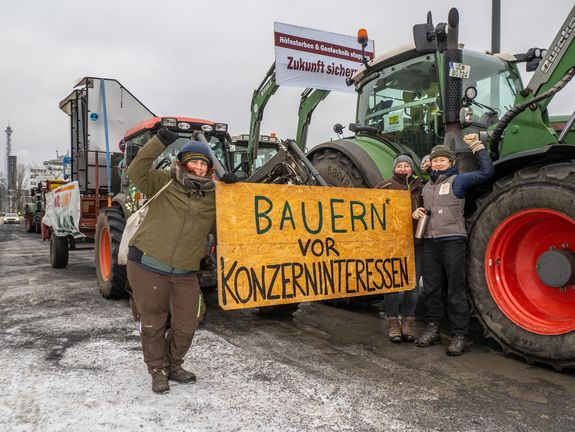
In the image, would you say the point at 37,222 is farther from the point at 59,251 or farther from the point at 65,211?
the point at 65,211

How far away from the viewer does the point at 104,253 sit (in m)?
6.73

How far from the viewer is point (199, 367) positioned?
357 cm

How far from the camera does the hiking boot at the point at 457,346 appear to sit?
3828mm

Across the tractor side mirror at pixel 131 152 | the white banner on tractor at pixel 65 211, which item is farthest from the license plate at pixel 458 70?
the white banner on tractor at pixel 65 211

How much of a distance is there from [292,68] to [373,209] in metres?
5.32

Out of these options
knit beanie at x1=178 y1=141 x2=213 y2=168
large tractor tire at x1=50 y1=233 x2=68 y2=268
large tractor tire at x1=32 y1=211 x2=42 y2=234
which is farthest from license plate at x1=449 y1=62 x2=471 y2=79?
large tractor tire at x1=32 y1=211 x2=42 y2=234

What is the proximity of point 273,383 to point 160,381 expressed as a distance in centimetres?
75

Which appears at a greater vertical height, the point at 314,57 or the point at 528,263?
the point at 314,57

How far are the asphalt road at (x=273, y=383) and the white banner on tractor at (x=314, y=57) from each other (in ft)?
17.4

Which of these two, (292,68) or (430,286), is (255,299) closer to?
(430,286)

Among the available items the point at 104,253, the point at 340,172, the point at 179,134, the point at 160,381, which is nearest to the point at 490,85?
the point at 340,172

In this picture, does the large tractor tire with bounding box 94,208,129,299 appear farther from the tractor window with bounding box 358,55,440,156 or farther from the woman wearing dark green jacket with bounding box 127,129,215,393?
the tractor window with bounding box 358,55,440,156

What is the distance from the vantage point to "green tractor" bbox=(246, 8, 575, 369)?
3.37 meters

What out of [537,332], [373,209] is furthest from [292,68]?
[537,332]
